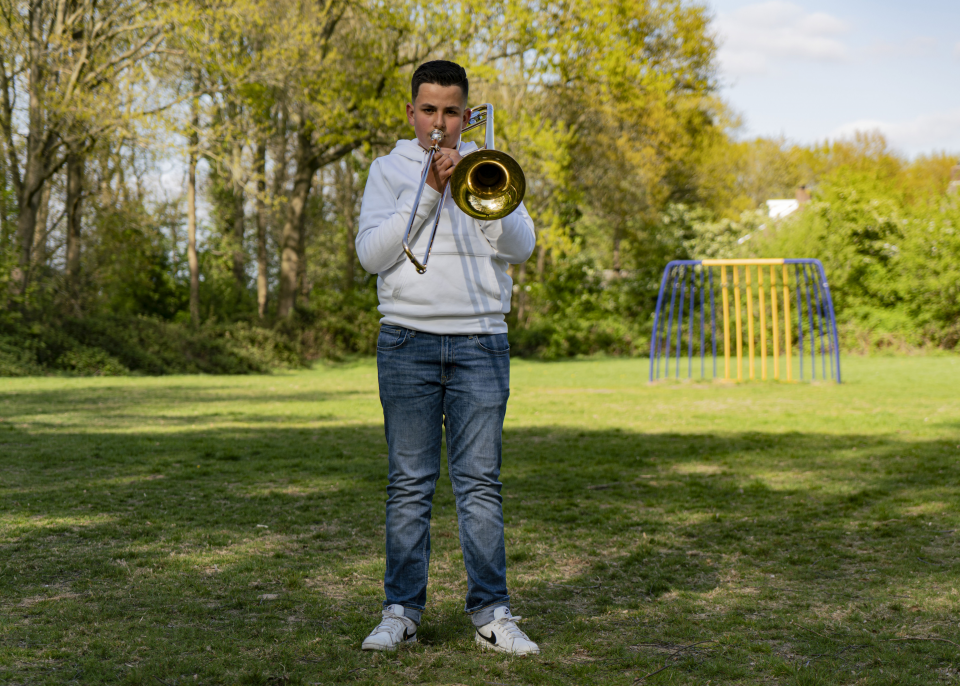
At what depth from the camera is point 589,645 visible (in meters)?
3.13

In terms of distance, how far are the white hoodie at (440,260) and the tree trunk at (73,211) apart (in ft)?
62.6

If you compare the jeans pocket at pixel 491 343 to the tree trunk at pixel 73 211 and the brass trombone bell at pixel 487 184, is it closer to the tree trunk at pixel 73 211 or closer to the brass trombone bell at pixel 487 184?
the brass trombone bell at pixel 487 184

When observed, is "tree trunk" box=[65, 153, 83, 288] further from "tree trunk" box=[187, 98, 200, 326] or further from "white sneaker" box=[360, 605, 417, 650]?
"white sneaker" box=[360, 605, 417, 650]

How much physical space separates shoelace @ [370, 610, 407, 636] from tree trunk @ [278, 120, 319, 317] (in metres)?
20.9

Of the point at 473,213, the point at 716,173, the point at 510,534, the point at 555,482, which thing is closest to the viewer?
the point at 473,213

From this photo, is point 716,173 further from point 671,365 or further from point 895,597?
point 895,597

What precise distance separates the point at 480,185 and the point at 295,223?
2119 cm

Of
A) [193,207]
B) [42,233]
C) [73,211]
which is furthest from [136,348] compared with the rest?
[42,233]

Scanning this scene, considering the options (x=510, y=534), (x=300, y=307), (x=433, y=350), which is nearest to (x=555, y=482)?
(x=510, y=534)

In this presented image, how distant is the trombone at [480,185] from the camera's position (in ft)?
9.70

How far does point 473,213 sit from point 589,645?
1512 millimetres

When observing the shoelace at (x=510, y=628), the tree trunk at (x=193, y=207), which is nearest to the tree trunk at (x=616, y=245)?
the tree trunk at (x=193, y=207)

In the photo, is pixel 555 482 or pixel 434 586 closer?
pixel 434 586

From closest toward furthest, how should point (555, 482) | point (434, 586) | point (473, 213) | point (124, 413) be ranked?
point (473, 213) < point (434, 586) < point (555, 482) < point (124, 413)
